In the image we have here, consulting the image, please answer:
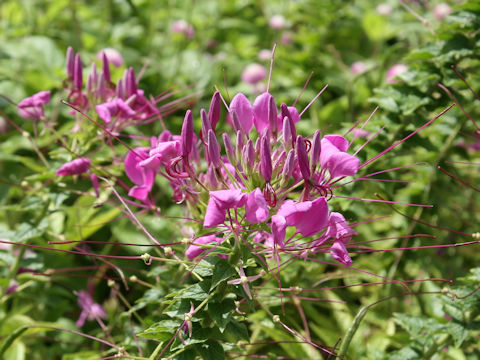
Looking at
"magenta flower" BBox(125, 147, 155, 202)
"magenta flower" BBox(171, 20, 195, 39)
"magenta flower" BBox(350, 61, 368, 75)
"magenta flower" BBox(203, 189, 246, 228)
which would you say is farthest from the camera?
"magenta flower" BBox(171, 20, 195, 39)

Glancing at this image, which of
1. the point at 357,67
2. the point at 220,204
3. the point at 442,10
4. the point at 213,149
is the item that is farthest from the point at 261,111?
the point at 442,10

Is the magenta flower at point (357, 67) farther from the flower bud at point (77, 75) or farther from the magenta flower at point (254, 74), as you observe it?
the flower bud at point (77, 75)

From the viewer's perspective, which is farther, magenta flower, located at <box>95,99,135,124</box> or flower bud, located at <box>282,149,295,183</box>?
magenta flower, located at <box>95,99,135,124</box>

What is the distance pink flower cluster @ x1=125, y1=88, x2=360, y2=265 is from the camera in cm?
88

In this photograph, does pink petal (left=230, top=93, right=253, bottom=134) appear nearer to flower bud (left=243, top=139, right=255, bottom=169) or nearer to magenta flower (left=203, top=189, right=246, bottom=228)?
flower bud (left=243, top=139, right=255, bottom=169)

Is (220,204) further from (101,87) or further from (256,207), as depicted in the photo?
(101,87)

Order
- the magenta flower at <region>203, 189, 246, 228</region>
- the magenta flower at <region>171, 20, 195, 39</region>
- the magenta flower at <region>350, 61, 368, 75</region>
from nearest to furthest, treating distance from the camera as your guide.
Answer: the magenta flower at <region>203, 189, 246, 228</region> < the magenta flower at <region>350, 61, 368, 75</region> < the magenta flower at <region>171, 20, 195, 39</region>

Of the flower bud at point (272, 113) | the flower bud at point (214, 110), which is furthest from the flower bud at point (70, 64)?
the flower bud at point (272, 113)

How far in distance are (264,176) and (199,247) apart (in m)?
0.21

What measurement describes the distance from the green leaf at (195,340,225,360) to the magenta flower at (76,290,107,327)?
70cm

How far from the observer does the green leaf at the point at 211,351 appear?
972 millimetres

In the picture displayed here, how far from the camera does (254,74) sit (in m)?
2.37

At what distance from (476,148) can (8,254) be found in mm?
1801

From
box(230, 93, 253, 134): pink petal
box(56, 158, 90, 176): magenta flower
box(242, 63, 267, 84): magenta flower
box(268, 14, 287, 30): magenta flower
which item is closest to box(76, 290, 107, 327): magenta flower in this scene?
box(56, 158, 90, 176): magenta flower
